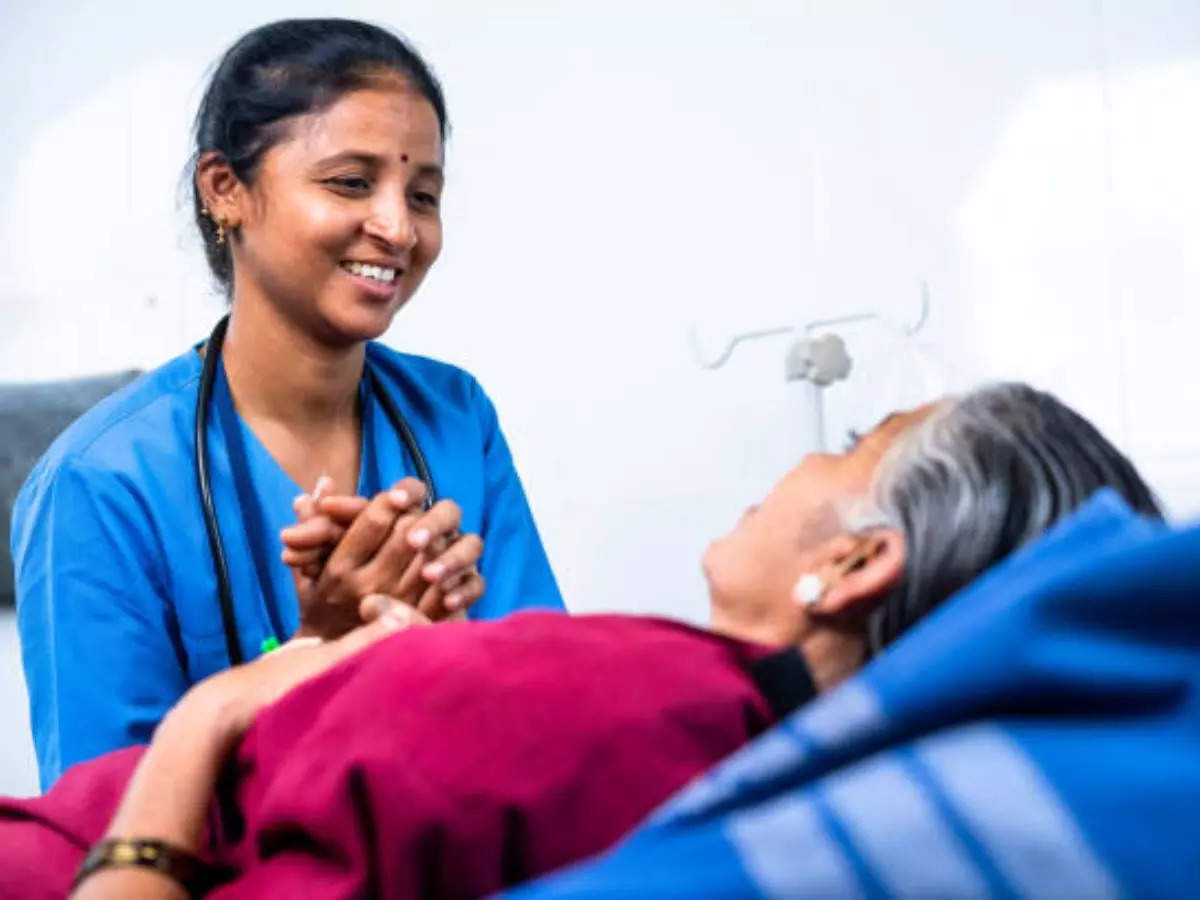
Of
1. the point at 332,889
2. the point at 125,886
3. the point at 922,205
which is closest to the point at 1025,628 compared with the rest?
the point at 332,889

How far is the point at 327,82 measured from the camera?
1633mm

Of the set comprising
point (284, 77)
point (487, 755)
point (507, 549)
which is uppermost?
point (284, 77)

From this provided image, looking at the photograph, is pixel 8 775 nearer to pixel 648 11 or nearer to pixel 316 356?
pixel 316 356

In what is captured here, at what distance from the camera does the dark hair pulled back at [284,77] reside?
1633 mm

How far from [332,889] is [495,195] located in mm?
1872

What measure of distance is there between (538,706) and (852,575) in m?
0.25

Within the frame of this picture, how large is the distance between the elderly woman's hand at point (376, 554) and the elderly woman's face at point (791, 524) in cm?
36

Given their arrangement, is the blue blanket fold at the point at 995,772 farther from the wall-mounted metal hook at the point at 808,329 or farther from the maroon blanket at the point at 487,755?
the wall-mounted metal hook at the point at 808,329

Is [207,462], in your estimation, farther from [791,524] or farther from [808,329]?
[808,329]

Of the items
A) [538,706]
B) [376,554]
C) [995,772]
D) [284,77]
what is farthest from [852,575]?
[284,77]

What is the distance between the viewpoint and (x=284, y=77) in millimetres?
1646

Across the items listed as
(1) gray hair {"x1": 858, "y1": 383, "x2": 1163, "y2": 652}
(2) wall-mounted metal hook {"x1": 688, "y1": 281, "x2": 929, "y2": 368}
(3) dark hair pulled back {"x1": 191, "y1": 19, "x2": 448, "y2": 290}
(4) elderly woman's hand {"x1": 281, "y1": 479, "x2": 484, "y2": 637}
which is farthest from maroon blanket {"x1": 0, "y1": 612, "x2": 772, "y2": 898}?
(2) wall-mounted metal hook {"x1": 688, "y1": 281, "x2": 929, "y2": 368}

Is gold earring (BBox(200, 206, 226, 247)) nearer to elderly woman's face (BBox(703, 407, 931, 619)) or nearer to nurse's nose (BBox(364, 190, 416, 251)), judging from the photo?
nurse's nose (BBox(364, 190, 416, 251))

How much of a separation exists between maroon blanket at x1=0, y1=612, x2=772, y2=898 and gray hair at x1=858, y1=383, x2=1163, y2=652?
5.2 inches
